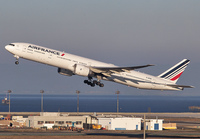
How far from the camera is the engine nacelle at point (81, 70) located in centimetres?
7856

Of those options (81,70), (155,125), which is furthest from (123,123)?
(81,70)

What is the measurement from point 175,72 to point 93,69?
2257 centimetres

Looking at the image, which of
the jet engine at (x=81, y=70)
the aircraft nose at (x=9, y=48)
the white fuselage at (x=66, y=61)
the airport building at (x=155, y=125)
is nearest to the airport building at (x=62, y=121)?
the airport building at (x=155, y=125)

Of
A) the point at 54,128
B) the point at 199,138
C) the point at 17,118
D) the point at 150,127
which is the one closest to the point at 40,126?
the point at 54,128

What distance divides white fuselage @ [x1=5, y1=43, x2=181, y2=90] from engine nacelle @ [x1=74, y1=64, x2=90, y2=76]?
80 centimetres

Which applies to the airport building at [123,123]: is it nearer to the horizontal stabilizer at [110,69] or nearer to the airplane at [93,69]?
the airplane at [93,69]

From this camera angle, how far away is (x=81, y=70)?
78.9 meters

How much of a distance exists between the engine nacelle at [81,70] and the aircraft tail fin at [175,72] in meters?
20.5

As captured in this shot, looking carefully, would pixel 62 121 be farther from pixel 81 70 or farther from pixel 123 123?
pixel 81 70

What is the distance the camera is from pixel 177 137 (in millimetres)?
78062

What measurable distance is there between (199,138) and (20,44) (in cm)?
3926

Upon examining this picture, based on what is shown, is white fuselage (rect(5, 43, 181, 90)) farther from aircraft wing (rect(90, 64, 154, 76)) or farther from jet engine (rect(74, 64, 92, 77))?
aircraft wing (rect(90, 64, 154, 76))

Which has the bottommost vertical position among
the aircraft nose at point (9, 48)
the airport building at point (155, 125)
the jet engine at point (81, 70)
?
the airport building at point (155, 125)

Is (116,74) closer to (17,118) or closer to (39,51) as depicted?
(39,51)
